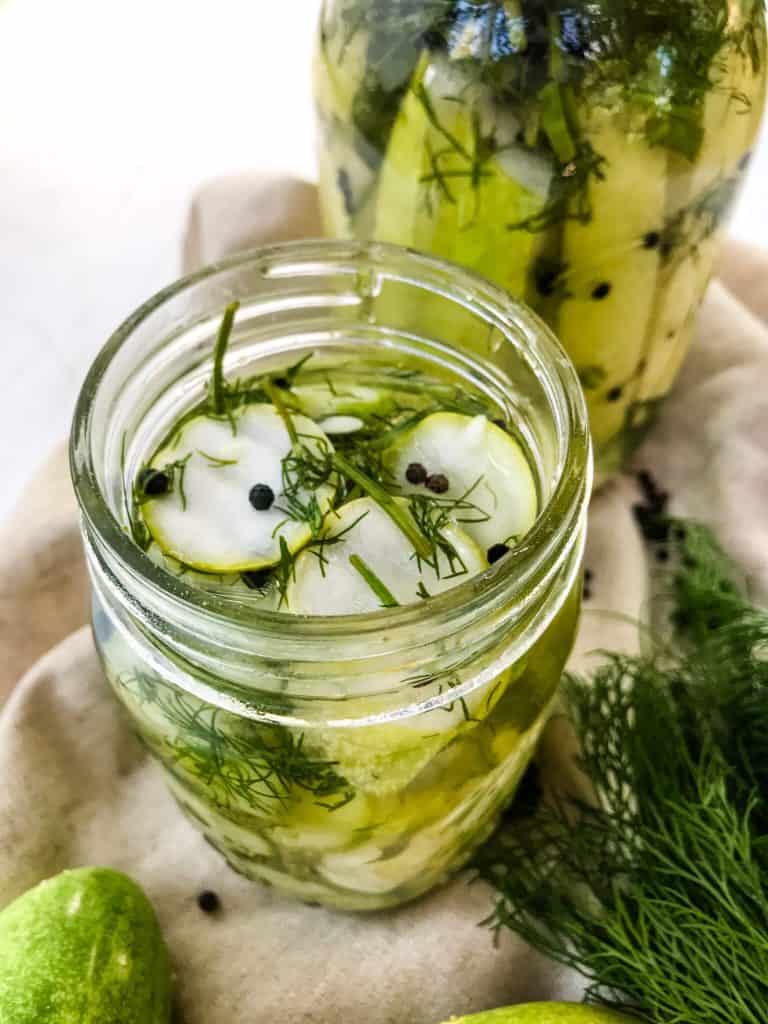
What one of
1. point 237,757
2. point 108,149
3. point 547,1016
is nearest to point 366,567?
point 237,757

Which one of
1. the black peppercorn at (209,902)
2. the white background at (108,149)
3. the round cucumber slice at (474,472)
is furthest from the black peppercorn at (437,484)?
the white background at (108,149)

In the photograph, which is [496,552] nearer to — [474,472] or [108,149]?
[474,472]

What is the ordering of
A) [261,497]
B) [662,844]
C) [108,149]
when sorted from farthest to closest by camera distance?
1. [108,149]
2. [662,844]
3. [261,497]

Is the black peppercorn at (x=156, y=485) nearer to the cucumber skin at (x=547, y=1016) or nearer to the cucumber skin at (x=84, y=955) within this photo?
the cucumber skin at (x=84, y=955)

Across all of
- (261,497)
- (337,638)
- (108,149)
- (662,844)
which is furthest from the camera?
(108,149)

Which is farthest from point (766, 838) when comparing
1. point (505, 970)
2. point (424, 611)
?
point (424, 611)

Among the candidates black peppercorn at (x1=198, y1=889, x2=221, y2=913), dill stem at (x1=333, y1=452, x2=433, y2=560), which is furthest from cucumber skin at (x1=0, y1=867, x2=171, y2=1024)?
dill stem at (x1=333, y1=452, x2=433, y2=560)

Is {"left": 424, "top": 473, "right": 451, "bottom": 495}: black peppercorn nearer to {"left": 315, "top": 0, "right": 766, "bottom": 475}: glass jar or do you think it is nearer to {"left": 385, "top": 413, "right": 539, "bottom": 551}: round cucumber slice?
{"left": 385, "top": 413, "right": 539, "bottom": 551}: round cucumber slice
